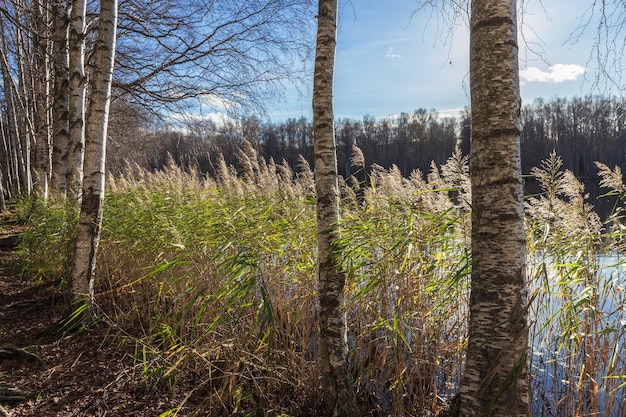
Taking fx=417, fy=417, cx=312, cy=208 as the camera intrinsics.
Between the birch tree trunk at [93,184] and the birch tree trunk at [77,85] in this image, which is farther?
the birch tree trunk at [77,85]

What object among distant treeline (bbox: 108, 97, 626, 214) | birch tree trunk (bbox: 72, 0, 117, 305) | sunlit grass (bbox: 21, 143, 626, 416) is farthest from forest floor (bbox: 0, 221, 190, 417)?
distant treeline (bbox: 108, 97, 626, 214)

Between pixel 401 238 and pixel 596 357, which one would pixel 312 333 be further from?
pixel 596 357

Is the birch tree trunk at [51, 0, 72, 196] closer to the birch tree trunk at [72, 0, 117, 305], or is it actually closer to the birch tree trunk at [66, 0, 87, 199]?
the birch tree trunk at [66, 0, 87, 199]

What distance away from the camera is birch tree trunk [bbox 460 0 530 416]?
1627mm

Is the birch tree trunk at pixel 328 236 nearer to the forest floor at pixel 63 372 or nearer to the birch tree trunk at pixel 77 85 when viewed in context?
the forest floor at pixel 63 372

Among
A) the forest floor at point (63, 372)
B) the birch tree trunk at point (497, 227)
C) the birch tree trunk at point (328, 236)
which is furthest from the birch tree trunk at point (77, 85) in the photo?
the birch tree trunk at point (497, 227)

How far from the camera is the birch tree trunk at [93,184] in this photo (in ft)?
12.5

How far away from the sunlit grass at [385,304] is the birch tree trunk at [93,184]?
57cm

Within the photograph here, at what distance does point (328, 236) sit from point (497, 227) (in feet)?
3.45

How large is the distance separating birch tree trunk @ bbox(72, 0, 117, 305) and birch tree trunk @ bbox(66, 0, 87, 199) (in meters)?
1.34

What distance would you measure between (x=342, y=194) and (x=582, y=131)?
47092 millimetres

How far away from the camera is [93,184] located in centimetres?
382

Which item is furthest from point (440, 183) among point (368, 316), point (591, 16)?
point (591, 16)

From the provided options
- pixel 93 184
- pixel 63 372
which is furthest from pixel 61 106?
pixel 63 372
